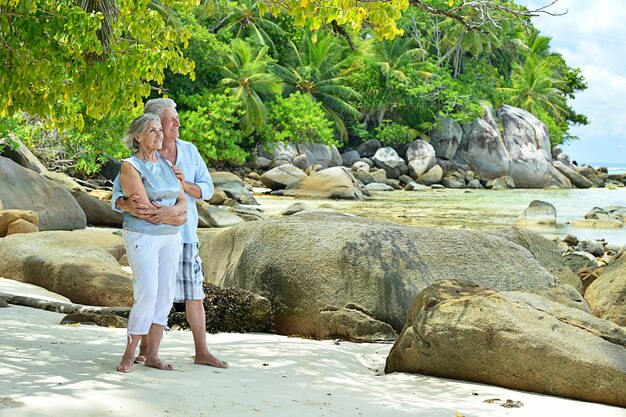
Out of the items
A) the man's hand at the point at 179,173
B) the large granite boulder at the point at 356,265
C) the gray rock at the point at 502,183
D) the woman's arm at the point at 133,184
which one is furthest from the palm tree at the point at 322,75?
the woman's arm at the point at 133,184

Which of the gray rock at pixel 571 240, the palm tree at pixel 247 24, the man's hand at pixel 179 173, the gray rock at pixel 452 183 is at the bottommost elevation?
the man's hand at pixel 179 173

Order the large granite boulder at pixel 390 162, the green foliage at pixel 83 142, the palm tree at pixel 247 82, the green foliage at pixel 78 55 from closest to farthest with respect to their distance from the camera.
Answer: the green foliage at pixel 78 55
the green foliage at pixel 83 142
the palm tree at pixel 247 82
the large granite boulder at pixel 390 162

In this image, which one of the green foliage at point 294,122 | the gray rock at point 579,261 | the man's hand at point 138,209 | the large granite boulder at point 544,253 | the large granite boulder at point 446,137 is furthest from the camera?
the large granite boulder at point 446,137

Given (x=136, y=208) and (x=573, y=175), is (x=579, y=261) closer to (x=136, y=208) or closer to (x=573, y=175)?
(x=136, y=208)

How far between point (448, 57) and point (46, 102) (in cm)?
5152

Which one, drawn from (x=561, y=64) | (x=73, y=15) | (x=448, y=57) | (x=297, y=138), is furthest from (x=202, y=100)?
(x=561, y=64)

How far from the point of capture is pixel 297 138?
4472 centimetres

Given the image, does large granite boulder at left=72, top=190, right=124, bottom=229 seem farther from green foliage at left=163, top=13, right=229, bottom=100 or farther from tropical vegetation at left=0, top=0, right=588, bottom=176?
green foliage at left=163, top=13, right=229, bottom=100

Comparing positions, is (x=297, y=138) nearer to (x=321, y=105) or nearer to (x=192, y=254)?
(x=321, y=105)

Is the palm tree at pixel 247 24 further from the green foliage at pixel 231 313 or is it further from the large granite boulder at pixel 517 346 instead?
the large granite boulder at pixel 517 346

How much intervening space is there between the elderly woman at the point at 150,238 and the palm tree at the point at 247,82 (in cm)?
3607

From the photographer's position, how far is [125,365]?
504 centimetres

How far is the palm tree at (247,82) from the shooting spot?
136 ft

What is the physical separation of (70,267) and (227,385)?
4924 millimetres
